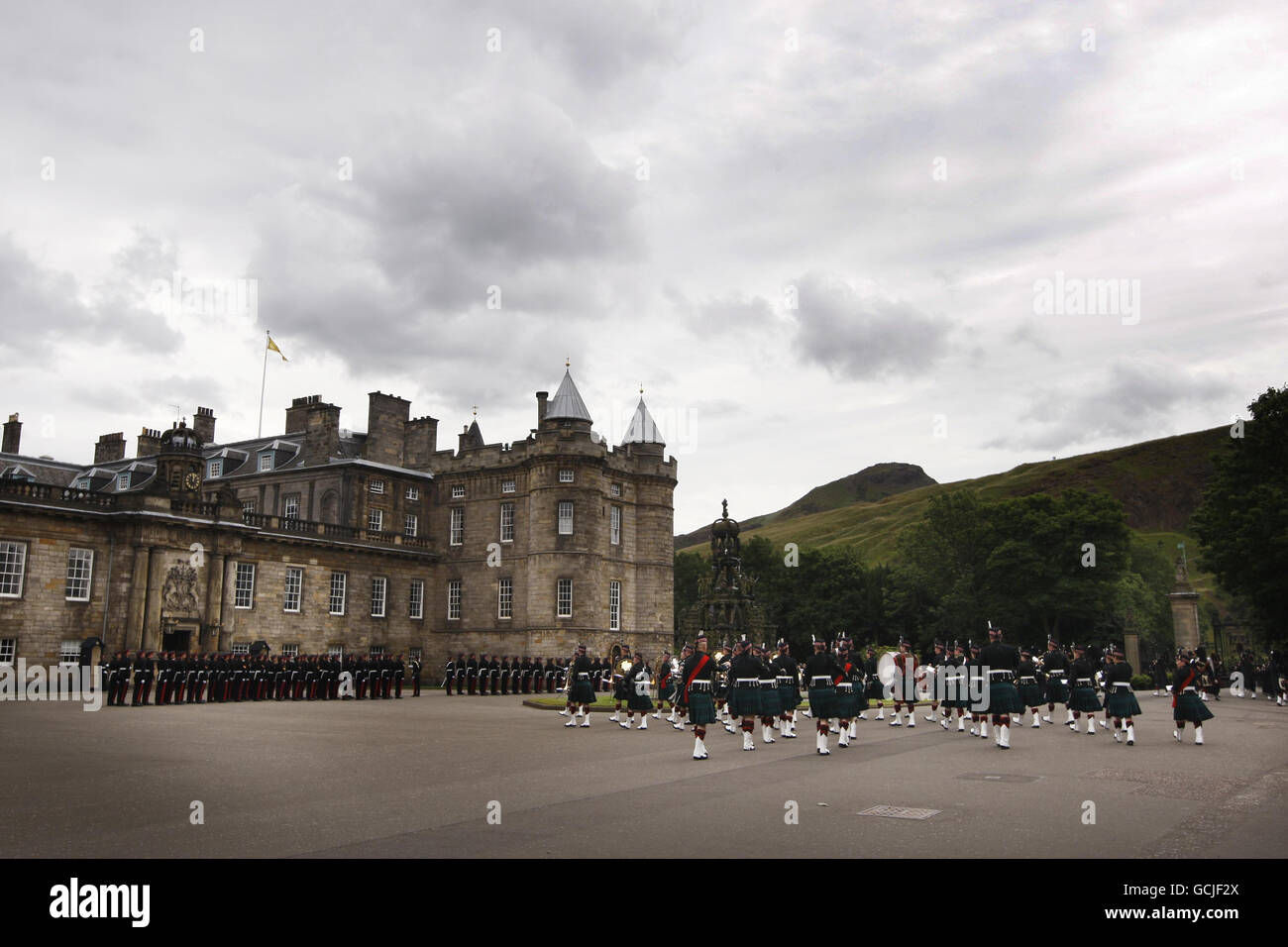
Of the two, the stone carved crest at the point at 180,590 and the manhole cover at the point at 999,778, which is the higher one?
the stone carved crest at the point at 180,590

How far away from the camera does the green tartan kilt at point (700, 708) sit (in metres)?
16.9

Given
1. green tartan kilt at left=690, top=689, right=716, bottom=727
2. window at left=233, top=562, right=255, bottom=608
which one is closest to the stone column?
window at left=233, top=562, right=255, bottom=608

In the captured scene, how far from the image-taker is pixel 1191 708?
19.2 m

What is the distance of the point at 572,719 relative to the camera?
24.3m

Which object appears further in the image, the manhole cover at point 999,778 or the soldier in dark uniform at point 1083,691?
the soldier in dark uniform at point 1083,691

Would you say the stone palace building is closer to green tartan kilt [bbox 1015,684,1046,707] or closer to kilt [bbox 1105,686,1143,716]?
green tartan kilt [bbox 1015,684,1046,707]

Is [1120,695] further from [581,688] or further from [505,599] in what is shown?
[505,599]

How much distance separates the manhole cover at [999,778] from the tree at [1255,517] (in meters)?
32.4

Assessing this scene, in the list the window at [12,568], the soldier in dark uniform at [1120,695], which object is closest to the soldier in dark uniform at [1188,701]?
the soldier in dark uniform at [1120,695]

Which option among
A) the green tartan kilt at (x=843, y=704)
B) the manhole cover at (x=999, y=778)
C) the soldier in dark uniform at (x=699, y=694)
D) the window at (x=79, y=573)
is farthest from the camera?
the window at (x=79, y=573)

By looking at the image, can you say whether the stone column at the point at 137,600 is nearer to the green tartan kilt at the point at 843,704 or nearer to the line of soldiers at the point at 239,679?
the line of soldiers at the point at 239,679

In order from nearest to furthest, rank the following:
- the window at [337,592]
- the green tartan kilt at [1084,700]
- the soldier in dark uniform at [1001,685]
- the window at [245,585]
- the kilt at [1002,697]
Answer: the soldier in dark uniform at [1001,685]
the kilt at [1002,697]
the green tartan kilt at [1084,700]
the window at [245,585]
the window at [337,592]

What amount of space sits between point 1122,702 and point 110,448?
235 ft

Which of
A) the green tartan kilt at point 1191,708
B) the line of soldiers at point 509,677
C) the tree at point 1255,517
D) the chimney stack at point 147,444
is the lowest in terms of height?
the line of soldiers at point 509,677
